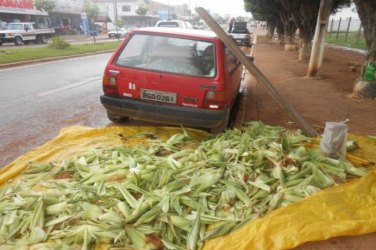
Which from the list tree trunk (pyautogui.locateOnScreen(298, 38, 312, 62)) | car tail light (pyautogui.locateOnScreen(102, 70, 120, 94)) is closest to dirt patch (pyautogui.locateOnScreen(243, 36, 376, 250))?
car tail light (pyautogui.locateOnScreen(102, 70, 120, 94))

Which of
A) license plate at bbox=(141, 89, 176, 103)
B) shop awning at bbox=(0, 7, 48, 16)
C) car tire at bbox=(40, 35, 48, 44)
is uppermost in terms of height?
shop awning at bbox=(0, 7, 48, 16)

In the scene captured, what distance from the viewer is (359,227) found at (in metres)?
2.69

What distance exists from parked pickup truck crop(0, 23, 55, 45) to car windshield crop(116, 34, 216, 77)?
25.4 meters

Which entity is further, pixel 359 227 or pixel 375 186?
pixel 375 186

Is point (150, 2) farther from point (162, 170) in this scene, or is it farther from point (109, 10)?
point (162, 170)

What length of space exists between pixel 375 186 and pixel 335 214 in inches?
31.6

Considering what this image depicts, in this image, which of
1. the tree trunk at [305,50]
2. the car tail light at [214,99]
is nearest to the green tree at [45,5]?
the tree trunk at [305,50]

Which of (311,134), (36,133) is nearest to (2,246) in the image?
(36,133)

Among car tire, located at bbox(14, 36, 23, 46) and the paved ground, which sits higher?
the paved ground

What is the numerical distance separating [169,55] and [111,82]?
98 cm

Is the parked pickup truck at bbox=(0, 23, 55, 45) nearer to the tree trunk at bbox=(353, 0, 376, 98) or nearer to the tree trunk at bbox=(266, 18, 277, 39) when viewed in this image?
the tree trunk at bbox=(266, 18, 277, 39)

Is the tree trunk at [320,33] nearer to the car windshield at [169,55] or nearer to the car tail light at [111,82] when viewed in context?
the car windshield at [169,55]

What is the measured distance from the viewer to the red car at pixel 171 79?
4.74m

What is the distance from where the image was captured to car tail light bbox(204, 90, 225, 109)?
469cm
